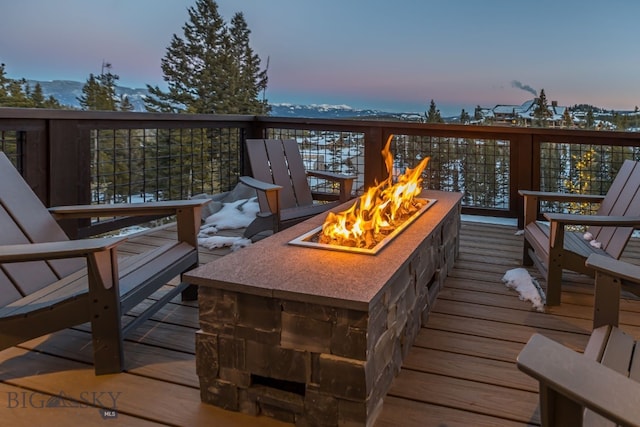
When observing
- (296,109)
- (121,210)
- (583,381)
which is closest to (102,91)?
(296,109)

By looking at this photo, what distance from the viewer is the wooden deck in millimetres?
1524

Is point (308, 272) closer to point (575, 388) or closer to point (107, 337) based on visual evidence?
point (107, 337)

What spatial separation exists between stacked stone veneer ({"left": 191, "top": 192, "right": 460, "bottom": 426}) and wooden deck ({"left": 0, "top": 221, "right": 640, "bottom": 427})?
0.26 ft

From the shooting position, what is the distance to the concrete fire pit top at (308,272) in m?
1.42

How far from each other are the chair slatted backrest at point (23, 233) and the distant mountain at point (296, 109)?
318 cm

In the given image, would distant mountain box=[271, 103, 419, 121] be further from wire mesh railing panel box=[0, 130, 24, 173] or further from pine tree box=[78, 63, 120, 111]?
pine tree box=[78, 63, 120, 111]

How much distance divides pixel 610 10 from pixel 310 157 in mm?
4731

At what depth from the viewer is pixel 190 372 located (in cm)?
179

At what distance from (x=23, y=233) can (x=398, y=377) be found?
1.65 m

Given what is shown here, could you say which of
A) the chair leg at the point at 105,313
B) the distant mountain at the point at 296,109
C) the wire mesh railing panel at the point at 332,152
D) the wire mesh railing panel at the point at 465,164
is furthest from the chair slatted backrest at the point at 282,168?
the chair leg at the point at 105,313

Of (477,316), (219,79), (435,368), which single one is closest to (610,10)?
(477,316)

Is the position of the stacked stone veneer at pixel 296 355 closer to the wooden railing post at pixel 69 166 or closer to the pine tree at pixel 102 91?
the wooden railing post at pixel 69 166

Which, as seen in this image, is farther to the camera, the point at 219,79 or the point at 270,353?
the point at 219,79

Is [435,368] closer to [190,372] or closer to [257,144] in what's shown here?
[190,372]
